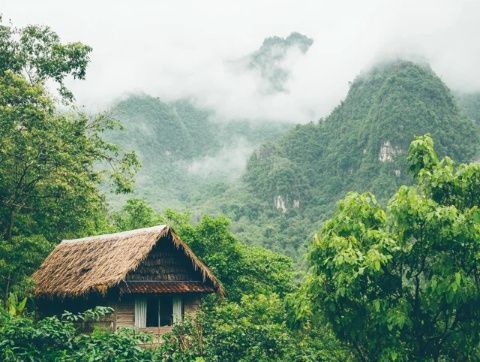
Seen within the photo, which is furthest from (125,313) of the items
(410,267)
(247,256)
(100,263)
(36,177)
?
(410,267)

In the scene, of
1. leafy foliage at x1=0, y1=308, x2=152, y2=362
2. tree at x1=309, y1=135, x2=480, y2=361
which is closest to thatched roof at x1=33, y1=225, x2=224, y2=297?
leafy foliage at x1=0, y1=308, x2=152, y2=362

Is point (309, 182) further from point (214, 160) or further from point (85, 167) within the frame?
point (85, 167)

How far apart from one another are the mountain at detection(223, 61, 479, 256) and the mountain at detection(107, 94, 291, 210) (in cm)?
1379

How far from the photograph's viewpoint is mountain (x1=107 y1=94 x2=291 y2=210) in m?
116

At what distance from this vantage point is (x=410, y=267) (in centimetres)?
765

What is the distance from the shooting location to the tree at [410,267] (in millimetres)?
6988

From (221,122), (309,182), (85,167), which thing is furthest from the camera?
(221,122)

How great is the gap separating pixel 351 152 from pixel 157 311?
80045 millimetres

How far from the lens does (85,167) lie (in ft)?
56.9

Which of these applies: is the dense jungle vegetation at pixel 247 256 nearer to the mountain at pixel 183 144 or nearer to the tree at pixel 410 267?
the tree at pixel 410 267

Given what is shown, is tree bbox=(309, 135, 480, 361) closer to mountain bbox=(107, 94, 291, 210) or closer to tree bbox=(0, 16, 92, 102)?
tree bbox=(0, 16, 92, 102)

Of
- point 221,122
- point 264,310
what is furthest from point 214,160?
point 264,310

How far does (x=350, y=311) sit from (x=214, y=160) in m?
142

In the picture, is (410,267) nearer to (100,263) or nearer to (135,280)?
(135,280)
